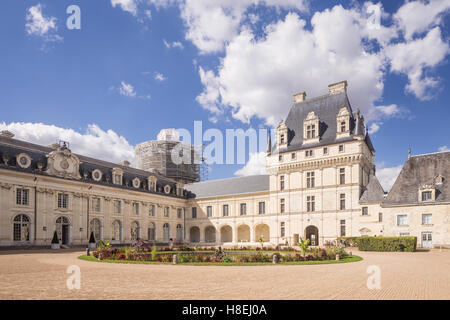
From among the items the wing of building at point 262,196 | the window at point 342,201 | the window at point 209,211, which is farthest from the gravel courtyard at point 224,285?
the window at point 209,211

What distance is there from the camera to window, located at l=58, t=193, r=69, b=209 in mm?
38469

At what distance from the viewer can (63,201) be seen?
38781mm

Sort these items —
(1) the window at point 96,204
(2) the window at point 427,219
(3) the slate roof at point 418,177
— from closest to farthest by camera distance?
(2) the window at point 427,219, (3) the slate roof at point 418,177, (1) the window at point 96,204

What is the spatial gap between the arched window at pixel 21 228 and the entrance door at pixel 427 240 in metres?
38.5

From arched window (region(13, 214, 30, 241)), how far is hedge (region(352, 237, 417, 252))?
31.8 meters

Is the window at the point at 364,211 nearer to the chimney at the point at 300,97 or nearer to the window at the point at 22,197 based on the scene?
the chimney at the point at 300,97

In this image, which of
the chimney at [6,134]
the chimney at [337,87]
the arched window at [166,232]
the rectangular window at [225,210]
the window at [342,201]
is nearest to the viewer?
the chimney at [6,134]

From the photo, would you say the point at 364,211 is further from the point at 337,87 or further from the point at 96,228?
the point at 96,228

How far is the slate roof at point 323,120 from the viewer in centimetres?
4311

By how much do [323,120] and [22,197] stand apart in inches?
1411

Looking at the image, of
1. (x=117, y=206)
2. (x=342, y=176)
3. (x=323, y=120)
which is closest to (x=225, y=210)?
(x=117, y=206)

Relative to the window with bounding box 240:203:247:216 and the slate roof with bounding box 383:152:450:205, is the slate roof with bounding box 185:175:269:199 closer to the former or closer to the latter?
the window with bounding box 240:203:247:216
